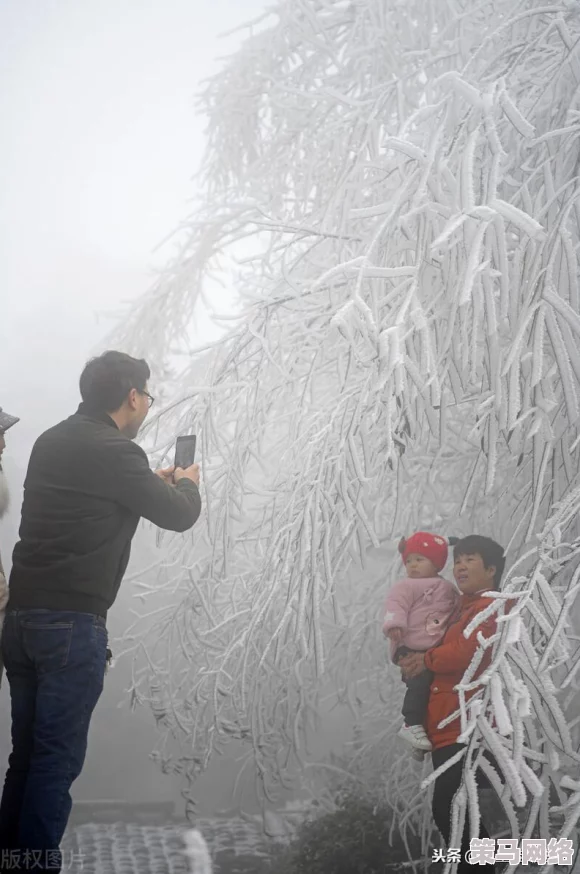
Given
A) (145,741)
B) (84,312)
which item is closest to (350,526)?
(145,741)

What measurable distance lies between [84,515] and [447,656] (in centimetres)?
109

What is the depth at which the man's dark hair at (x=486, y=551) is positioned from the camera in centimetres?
218

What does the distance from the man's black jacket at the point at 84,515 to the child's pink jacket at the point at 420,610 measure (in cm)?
86

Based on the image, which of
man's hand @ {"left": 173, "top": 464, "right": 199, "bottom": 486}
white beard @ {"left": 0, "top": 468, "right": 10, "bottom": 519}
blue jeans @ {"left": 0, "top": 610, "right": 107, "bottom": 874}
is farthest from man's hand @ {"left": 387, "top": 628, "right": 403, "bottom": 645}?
white beard @ {"left": 0, "top": 468, "right": 10, "bottom": 519}

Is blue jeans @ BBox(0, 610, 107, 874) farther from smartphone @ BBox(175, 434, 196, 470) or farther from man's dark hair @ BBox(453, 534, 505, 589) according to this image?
man's dark hair @ BBox(453, 534, 505, 589)

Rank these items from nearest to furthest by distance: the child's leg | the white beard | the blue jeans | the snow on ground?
the blue jeans < the child's leg < the white beard < the snow on ground

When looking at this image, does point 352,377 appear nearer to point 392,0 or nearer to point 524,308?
point 524,308

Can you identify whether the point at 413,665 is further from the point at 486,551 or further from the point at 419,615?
the point at 486,551

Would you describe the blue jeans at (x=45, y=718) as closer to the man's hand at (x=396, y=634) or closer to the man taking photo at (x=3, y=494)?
the man taking photo at (x=3, y=494)

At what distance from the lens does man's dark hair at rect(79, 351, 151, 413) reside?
1.77 meters

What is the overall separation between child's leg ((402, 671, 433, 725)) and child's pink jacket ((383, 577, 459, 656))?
9 cm

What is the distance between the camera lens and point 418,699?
82.5 inches

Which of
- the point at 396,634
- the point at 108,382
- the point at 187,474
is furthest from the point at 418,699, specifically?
the point at 108,382

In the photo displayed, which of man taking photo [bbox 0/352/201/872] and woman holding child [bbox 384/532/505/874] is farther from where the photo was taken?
woman holding child [bbox 384/532/505/874]
